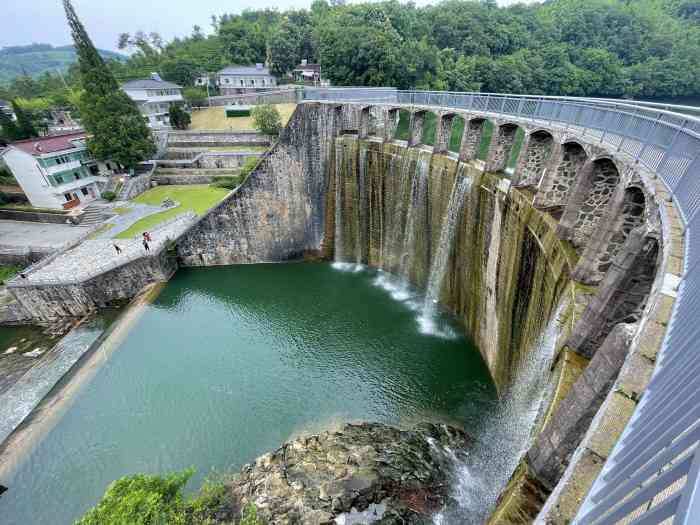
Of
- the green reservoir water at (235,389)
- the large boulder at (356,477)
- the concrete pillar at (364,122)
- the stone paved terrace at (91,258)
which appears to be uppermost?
the concrete pillar at (364,122)

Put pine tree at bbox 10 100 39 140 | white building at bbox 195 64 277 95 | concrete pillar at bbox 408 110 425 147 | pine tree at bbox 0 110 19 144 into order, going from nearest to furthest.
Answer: concrete pillar at bbox 408 110 425 147 → pine tree at bbox 0 110 19 144 → pine tree at bbox 10 100 39 140 → white building at bbox 195 64 277 95

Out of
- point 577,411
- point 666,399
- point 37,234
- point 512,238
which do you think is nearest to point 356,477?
point 577,411

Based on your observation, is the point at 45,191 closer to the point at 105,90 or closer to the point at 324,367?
the point at 105,90

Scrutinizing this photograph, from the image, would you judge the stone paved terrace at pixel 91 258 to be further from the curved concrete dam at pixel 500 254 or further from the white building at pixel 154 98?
the white building at pixel 154 98

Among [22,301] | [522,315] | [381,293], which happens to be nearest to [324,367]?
[381,293]

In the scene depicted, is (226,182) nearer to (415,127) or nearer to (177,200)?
(177,200)

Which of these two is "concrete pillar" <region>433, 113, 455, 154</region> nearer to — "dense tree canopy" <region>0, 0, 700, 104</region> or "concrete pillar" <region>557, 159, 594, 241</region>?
"concrete pillar" <region>557, 159, 594, 241</region>

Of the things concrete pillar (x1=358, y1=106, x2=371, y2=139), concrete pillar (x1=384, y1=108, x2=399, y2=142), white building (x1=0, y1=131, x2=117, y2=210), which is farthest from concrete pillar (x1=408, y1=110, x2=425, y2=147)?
white building (x1=0, y1=131, x2=117, y2=210)

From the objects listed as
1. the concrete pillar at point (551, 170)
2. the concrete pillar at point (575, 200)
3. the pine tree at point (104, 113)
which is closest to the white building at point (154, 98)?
the pine tree at point (104, 113)
